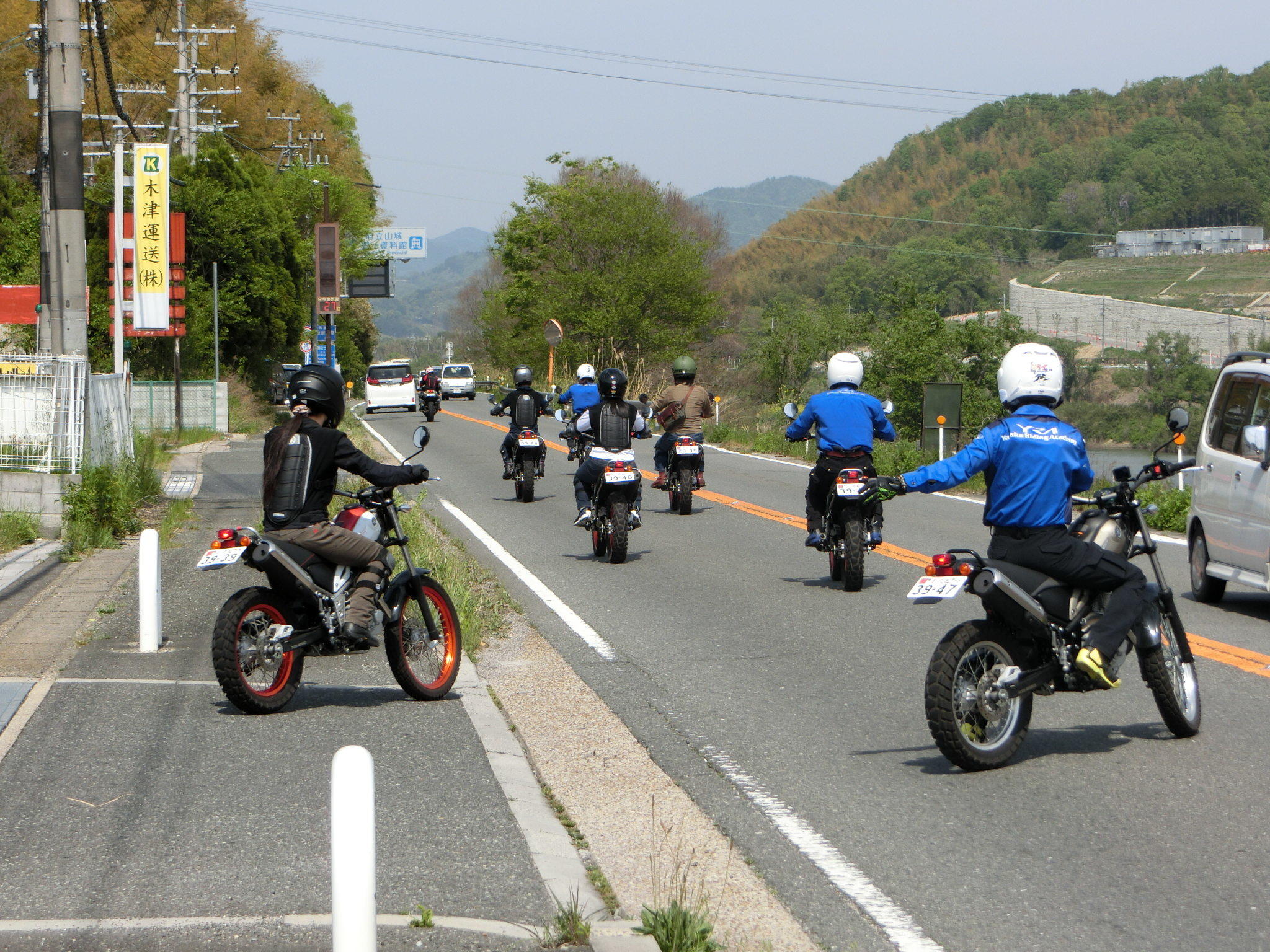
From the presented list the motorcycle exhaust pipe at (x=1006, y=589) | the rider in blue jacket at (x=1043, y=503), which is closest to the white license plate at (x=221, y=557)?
the rider in blue jacket at (x=1043, y=503)

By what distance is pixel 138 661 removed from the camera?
337 inches

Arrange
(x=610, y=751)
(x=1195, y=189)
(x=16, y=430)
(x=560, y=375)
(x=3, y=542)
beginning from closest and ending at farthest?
(x=610, y=751)
(x=3, y=542)
(x=16, y=430)
(x=560, y=375)
(x=1195, y=189)

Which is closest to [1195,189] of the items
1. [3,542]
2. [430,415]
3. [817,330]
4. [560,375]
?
[817,330]

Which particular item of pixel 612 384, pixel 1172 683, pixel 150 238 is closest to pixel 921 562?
pixel 612 384

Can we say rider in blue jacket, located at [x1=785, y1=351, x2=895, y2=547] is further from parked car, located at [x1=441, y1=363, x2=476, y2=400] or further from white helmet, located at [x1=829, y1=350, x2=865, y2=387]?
parked car, located at [x1=441, y1=363, x2=476, y2=400]

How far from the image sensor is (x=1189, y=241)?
4820 inches

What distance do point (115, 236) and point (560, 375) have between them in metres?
38.4

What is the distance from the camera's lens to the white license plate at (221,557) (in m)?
6.83

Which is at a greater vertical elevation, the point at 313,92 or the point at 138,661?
the point at 313,92

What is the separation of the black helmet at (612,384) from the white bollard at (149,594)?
558 cm

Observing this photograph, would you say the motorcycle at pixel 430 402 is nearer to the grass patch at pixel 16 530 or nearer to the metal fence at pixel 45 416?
the metal fence at pixel 45 416

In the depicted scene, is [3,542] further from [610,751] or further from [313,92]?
[313,92]

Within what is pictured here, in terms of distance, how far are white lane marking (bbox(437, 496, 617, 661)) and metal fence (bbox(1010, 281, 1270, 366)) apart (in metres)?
67.3

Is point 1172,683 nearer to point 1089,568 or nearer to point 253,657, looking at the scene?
point 1089,568
